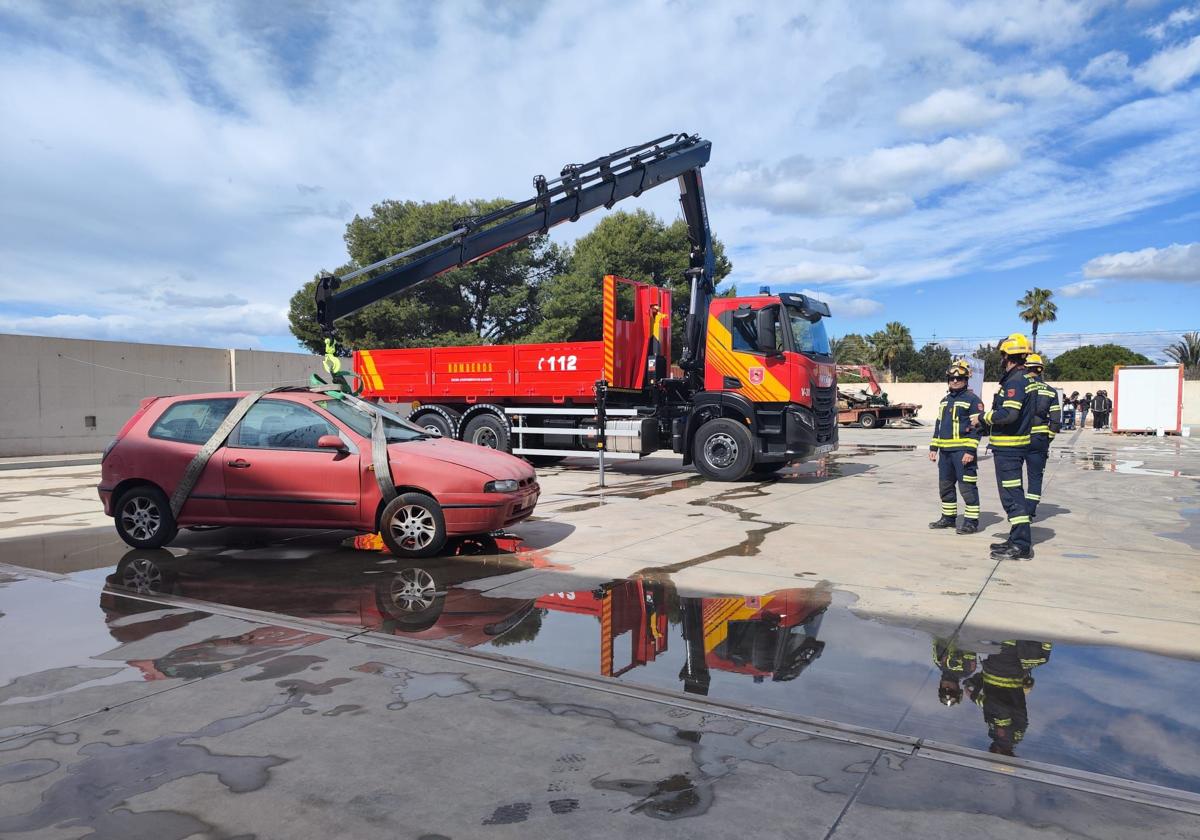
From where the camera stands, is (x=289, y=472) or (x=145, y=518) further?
(x=145, y=518)

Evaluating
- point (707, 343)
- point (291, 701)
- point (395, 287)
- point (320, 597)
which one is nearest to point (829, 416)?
point (707, 343)

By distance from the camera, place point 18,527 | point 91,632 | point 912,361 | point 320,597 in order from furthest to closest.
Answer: point 912,361 → point 18,527 → point 320,597 → point 91,632

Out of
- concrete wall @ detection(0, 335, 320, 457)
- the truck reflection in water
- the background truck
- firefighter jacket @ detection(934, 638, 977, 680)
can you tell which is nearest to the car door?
firefighter jacket @ detection(934, 638, 977, 680)

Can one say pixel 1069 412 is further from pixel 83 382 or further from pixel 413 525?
pixel 83 382

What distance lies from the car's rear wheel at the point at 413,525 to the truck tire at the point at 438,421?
812 cm

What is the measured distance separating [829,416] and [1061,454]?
9.96 meters

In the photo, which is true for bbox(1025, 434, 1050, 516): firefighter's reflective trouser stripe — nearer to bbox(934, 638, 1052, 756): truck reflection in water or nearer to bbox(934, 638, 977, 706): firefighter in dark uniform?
bbox(934, 638, 1052, 756): truck reflection in water

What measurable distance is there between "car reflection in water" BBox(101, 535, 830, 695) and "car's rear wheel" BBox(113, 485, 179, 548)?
0.45 ft

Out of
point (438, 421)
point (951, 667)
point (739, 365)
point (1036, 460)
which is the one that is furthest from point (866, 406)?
point (951, 667)

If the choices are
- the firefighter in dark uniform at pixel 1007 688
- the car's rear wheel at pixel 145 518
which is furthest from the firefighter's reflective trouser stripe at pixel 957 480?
the car's rear wheel at pixel 145 518

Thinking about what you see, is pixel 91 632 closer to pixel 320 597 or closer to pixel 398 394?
pixel 320 597

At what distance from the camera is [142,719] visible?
3.57 metres

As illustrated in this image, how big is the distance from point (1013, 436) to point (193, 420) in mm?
7560

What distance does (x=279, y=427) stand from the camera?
7379mm
